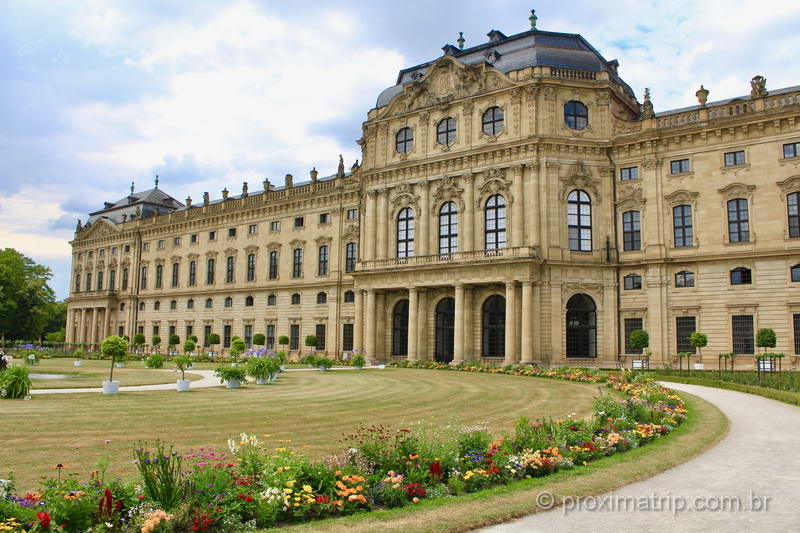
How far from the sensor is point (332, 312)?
195 feet

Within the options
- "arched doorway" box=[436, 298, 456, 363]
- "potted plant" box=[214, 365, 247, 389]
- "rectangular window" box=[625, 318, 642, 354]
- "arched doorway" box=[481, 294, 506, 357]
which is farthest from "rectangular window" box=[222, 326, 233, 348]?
"potted plant" box=[214, 365, 247, 389]

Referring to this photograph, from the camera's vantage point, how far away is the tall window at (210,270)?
72812mm

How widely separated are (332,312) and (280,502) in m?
51.2

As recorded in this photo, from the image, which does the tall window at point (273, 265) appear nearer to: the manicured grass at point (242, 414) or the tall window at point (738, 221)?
the manicured grass at point (242, 414)

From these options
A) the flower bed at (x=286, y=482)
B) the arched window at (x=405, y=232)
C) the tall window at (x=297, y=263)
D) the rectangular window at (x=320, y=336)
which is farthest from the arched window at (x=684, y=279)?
the tall window at (x=297, y=263)

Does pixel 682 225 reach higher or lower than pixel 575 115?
lower

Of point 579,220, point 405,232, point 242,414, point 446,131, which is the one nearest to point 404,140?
point 446,131

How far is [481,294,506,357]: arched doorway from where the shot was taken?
46719 millimetres

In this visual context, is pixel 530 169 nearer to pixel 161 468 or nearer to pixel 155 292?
pixel 161 468

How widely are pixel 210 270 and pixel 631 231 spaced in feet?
159

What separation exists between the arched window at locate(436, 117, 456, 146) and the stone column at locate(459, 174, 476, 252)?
12.9ft

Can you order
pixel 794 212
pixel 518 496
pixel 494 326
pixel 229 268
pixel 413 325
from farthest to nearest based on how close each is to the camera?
pixel 229 268
pixel 413 325
pixel 494 326
pixel 794 212
pixel 518 496

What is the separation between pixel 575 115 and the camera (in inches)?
1836

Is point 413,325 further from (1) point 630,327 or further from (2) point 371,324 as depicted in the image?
(1) point 630,327
